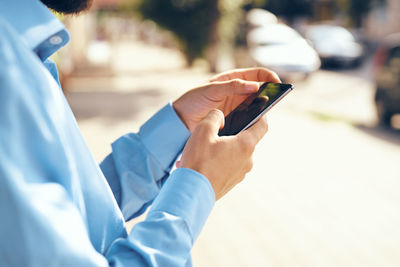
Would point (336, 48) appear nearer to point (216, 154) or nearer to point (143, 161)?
point (143, 161)

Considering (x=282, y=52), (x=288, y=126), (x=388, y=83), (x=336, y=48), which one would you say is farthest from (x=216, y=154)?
(x=336, y=48)

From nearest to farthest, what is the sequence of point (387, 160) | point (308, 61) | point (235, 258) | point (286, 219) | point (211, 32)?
point (235, 258)
point (286, 219)
point (387, 160)
point (308, 61)
point (211, 32)

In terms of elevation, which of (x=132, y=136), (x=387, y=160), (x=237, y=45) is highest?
(x=132, y=136)

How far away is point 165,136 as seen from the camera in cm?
157

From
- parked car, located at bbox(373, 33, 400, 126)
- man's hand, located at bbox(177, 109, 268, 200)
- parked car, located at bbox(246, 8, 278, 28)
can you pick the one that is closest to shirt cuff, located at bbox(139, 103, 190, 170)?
man's hand, located at bbox(177, 109, 268, 200)

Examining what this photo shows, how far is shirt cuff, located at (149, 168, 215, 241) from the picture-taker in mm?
929

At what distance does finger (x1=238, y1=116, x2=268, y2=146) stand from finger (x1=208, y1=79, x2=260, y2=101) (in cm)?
15

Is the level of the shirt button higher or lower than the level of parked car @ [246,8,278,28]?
higher

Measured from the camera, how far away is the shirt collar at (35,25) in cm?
81

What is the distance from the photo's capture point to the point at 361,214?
174 inches

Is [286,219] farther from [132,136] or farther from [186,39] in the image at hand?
[186,39]

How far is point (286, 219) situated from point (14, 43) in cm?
379

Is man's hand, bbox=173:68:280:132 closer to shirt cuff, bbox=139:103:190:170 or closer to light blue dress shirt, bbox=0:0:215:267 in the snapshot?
shirt cuff, bbox=139:103:190:170

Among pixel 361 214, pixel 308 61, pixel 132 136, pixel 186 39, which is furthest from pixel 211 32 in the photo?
pixel 132 136
